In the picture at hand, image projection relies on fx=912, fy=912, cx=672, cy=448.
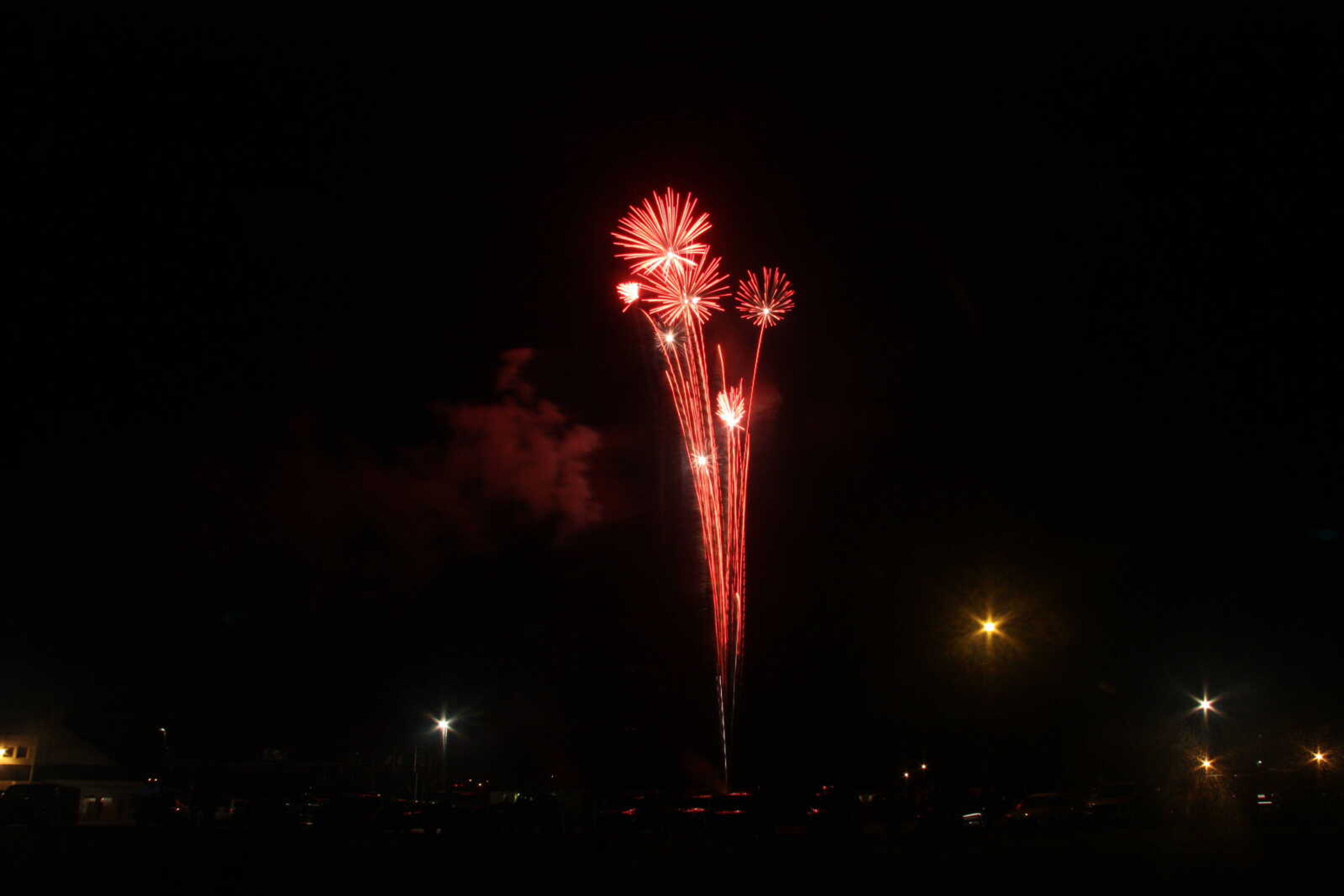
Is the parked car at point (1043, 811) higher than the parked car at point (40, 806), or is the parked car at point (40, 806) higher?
the parked car at point (40, 806)

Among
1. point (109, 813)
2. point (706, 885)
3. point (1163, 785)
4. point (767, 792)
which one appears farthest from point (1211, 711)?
point (109, 813)

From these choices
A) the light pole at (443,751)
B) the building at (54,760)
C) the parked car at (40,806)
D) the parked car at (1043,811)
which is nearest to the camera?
the parked car at (1043,811)

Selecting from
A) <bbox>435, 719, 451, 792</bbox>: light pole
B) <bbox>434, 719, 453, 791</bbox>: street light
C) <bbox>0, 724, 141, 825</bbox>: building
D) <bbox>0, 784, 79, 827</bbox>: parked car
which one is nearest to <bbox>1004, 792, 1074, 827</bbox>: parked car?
<bbox>435, 719, 451, 792</bbox>: light pole

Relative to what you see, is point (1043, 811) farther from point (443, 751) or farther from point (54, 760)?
point (54, 760)

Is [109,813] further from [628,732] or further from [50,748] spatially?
[628,732]

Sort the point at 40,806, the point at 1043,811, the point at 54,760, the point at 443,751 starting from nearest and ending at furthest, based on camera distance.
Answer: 1. the point at 1043,811
2. the point at 40,806
3. the point at 443,751
4. the point at 54,760

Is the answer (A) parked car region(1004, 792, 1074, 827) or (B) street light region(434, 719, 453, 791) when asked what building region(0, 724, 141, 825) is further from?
(A) parked car region(1004, 792, 1074, 827)

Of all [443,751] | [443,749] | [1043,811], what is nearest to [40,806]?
[443,749]

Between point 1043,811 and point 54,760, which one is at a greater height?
point 54,760

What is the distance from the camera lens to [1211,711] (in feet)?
126

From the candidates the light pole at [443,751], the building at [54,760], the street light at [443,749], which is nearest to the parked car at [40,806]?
the building at [54,760]

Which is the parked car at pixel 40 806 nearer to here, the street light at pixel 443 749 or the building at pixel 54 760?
the building at pixel 54 760

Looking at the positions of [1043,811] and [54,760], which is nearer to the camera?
[1043,811]

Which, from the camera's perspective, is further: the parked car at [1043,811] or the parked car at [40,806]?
the parked car at [40,806]
